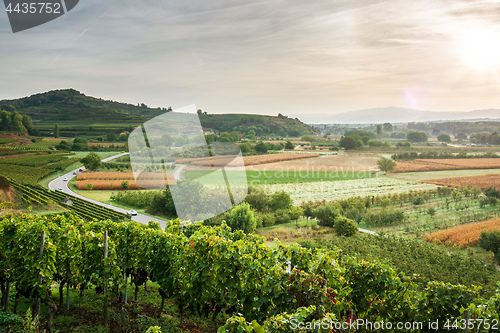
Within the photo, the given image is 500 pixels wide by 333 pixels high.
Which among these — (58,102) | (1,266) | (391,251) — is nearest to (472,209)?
(391,251)

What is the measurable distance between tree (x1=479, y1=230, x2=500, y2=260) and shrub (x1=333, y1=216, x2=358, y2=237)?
302 inches

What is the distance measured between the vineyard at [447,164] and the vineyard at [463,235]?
51.5ft

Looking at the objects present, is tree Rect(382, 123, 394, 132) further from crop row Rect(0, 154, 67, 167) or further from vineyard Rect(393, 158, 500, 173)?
crop row Rect(0, 154, 67, 167)

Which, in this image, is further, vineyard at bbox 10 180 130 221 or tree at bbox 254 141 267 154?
tree at bbox 254 141 267 154

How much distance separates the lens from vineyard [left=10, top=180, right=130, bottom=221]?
22.8 m

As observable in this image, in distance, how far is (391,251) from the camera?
645 inches

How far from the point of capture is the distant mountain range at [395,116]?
54.7m

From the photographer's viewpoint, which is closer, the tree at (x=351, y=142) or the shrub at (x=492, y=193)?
the shrub at (x=492, y=193)

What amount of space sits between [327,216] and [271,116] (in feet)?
199

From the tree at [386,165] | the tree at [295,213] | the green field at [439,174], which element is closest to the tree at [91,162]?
the tree at [295,213]

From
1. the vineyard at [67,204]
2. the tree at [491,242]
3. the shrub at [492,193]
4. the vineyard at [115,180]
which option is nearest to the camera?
the tree at [491,242]

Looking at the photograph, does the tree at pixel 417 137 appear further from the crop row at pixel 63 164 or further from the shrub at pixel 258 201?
the crop row at pixel 63 164

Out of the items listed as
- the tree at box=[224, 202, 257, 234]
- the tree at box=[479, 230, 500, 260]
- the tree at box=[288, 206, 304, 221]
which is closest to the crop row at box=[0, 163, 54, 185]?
the tree at box=[224, 202, 257, 234]

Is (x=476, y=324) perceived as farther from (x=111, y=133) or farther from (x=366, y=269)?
(x=111, y=133)
